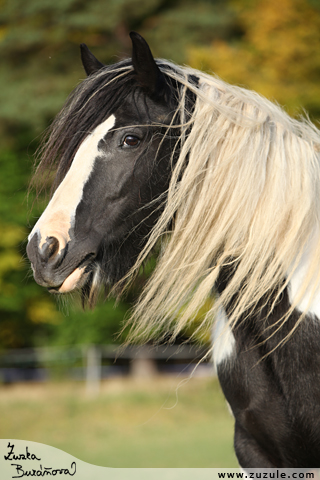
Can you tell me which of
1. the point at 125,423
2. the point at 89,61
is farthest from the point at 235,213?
the point at 125,423

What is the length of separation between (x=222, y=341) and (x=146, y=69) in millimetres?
1275

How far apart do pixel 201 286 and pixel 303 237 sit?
47cm

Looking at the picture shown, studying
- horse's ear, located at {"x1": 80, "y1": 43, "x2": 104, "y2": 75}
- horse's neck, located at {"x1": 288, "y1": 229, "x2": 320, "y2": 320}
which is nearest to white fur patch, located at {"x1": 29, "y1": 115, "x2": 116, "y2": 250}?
horse's ear, located at {"x1": 80, "y1": 43, "x2": 104, "y2": 75}

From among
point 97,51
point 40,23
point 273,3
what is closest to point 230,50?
point 273,3

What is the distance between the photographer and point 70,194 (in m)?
1.99

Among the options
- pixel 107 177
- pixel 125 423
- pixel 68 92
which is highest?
pixel 68 92

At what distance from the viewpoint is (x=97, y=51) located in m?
13.9

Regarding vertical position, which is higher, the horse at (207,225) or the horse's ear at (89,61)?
the horse's ear at (89,61)

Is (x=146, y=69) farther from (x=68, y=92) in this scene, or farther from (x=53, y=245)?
(x=68, y=92)

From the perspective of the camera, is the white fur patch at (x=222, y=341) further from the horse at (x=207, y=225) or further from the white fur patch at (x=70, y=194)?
the white fur patch at (x=70, y=194)

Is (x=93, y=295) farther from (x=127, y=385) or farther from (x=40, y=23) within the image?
(x=40, y=23)

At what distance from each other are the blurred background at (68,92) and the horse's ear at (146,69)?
28.0 ft

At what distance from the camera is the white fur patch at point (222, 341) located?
221cm

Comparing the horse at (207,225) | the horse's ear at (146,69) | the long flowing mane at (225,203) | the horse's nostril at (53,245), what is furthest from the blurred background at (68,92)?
the horse's ear at (146,69)
